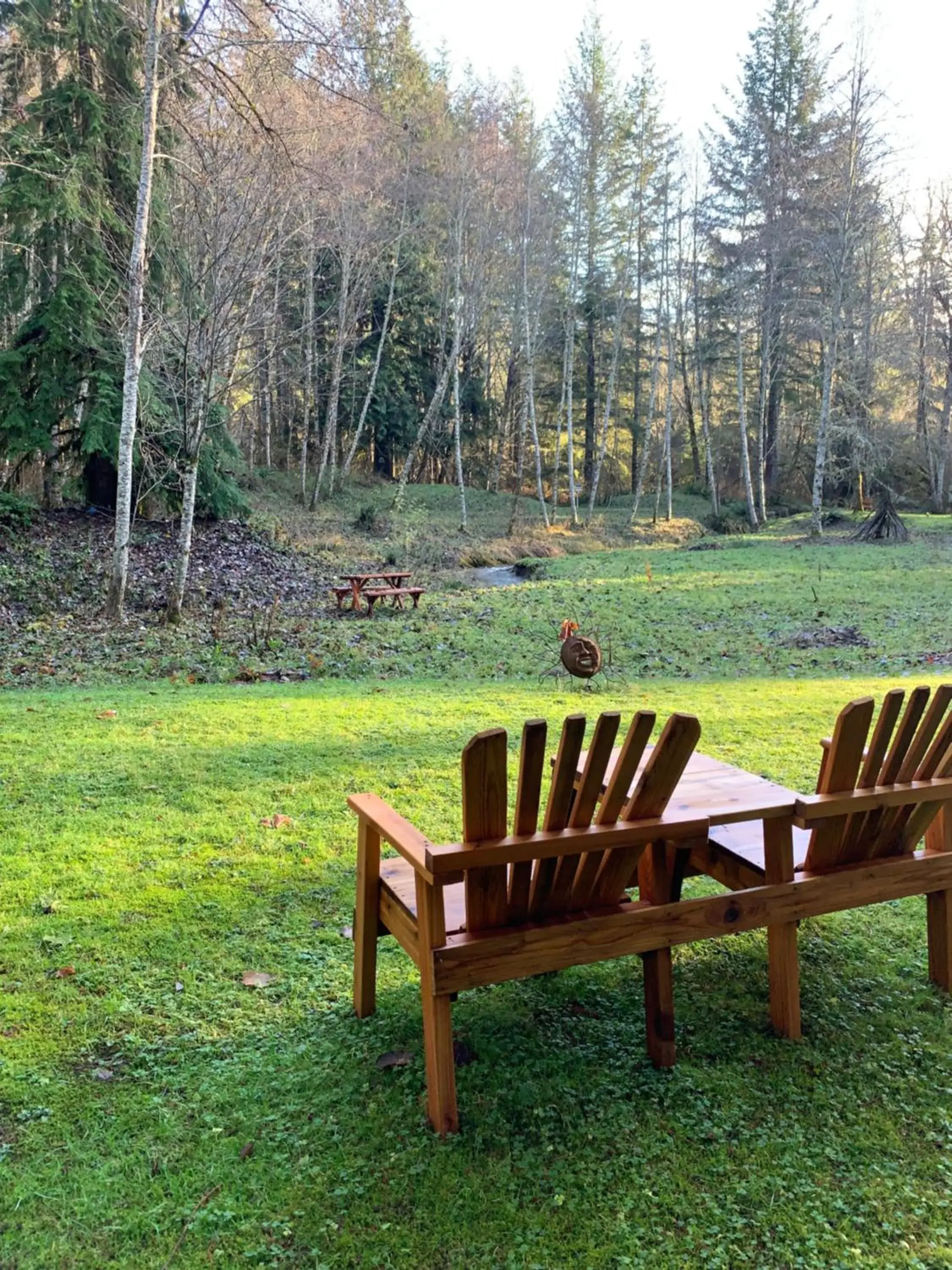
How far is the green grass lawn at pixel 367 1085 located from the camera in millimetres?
1870

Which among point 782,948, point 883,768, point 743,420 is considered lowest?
point 782,948

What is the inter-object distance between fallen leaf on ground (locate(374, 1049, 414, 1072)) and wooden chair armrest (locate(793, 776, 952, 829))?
1402 mm

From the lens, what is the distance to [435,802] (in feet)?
14.9

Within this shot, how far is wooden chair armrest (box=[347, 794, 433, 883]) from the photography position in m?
2.15

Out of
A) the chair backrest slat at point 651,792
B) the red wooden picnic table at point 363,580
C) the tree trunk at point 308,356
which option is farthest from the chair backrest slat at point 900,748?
the tree trunk at point 308,356

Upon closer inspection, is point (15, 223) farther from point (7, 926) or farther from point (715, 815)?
point (715, 815)

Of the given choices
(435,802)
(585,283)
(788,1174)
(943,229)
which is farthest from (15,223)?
(943,229)

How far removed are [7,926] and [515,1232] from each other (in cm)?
234

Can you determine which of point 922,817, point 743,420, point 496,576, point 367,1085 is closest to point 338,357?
point 496,576

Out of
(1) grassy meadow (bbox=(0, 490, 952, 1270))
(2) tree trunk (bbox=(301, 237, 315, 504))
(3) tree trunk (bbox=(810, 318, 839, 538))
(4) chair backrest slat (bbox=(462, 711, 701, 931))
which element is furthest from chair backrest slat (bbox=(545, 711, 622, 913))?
(3) tree trunk (bbox=(810, 318, 839, 538))

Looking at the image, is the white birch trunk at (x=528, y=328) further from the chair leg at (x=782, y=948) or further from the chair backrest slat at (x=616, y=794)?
the chair backrest slat at (x=616, y=794)

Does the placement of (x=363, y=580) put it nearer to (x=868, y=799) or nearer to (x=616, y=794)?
(x=868, y=799)

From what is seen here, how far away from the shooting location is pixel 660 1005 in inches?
96.0

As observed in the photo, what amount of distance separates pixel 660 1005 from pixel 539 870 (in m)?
0.67
